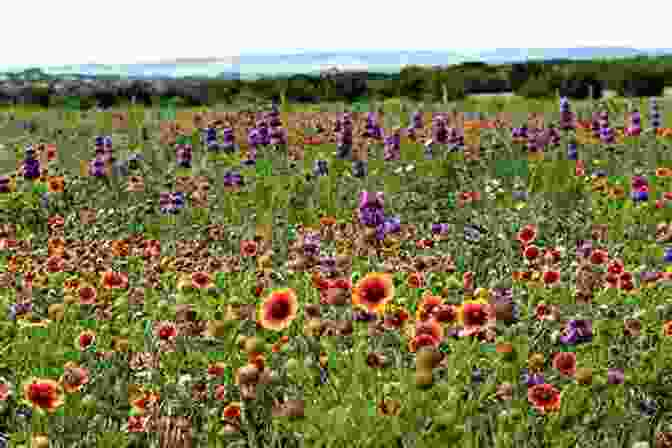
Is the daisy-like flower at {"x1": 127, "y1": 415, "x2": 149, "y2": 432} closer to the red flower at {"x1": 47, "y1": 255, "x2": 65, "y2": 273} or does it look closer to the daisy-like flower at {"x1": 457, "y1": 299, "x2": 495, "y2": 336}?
the daisy-like flower at {"x1": 457, "y1": 299, "x2": 495, "y2": 336}

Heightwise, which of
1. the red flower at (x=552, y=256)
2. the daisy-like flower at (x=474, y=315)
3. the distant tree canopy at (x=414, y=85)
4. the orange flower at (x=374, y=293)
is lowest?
the red flower at (x=552, y=256)

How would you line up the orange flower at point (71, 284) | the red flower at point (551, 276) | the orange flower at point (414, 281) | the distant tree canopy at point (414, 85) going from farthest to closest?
→ the distant tree canopy at point (414, 85)
the orange flower at point (71, 284)
the orange flower at point (414, 281)
the red flower at point (551, 276)

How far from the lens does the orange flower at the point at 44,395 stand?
7.43ft

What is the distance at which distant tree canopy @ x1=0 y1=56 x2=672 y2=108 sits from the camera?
15.8 m

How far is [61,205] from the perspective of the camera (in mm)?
6027

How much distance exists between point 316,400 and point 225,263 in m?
1.79

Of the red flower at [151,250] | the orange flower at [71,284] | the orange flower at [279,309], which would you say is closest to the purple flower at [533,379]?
the orange flower at [279,309]

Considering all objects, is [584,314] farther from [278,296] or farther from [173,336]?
[173,336]

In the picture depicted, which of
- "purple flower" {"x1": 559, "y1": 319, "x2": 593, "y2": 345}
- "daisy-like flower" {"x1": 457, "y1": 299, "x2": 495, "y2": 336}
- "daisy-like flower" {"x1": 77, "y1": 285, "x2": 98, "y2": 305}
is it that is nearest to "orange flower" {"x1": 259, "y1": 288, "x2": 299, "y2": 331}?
"daisy-like flower" {"x1": 457, "y1": 299, "x2": 495, "y2": 336}

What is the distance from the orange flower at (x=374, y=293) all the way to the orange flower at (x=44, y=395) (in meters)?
0.86

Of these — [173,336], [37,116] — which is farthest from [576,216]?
[37,116]

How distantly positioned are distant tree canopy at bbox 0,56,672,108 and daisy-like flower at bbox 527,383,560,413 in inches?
502

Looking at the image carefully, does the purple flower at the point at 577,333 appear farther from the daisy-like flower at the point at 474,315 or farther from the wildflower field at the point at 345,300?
the daisy-like flower at the point at 474,315

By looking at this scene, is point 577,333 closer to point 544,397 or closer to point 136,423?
point 544,397
